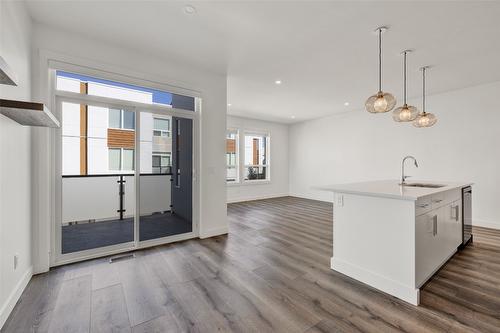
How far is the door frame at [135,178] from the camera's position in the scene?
2719 mm

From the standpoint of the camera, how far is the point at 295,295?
213 centimetres

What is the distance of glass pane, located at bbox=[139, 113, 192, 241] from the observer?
3.41m

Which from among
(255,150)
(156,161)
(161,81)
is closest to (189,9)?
(161,81)

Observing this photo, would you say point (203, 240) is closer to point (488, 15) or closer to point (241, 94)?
point (241, 94)

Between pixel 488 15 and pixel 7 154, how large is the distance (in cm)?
488

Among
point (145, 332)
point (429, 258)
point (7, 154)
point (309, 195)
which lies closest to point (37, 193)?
point (7, 154)

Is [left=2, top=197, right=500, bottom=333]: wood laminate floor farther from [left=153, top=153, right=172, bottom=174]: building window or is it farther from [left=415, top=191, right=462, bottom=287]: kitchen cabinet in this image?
[left=153, top=153, right=172, bottom=174]: building window

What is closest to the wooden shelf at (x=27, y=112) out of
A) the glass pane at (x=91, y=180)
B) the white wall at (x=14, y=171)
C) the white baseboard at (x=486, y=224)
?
the white wall at (x=14, y=171)

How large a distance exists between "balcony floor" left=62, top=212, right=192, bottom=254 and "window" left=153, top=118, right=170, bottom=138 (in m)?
1.31

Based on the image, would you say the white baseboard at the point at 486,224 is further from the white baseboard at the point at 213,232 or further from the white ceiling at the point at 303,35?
the white baseboard at the point at 213,232

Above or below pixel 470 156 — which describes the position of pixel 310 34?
above

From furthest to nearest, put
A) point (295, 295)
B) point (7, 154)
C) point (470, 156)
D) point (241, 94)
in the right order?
point (241, 94) < point (470, 156) < point (295, 295) < point (7, 154)

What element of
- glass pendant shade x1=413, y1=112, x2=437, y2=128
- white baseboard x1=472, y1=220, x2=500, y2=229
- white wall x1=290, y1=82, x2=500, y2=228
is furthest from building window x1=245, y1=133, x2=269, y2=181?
white baseboard x1=472, y1=220, x2=500, y2=229

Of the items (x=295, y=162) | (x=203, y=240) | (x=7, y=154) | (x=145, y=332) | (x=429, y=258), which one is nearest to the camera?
(x=145, y=332)
